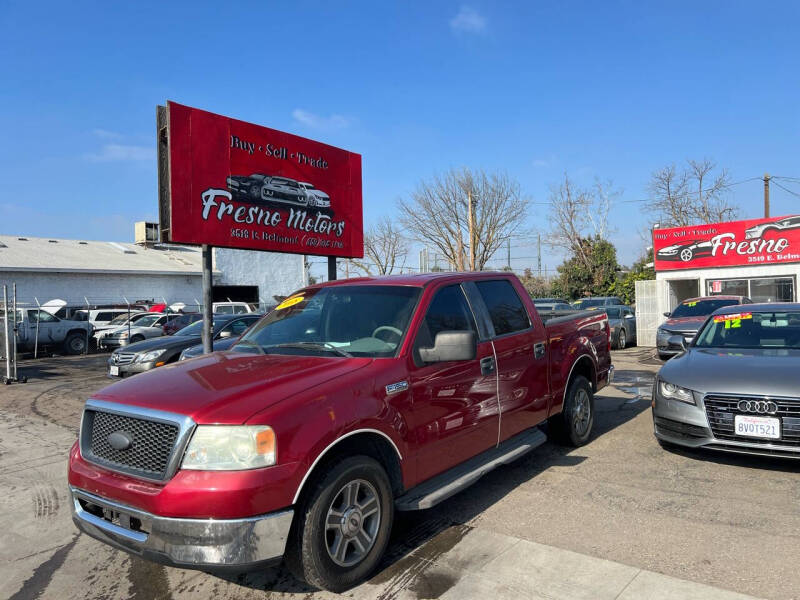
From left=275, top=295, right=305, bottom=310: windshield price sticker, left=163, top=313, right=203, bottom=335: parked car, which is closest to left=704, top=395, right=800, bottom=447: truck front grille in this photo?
left=275, top=295, right=305, bottom=310: windshield price sticker

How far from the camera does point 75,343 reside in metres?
21.0

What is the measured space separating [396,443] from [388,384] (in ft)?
1.19

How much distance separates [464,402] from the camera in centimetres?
414

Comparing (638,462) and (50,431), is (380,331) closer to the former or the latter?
(638,462)

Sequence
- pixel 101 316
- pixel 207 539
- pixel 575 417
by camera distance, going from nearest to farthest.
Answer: pixel 207 539
pixel 575 417
pixel 101 316

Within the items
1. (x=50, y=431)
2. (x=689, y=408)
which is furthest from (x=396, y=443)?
(x=50, y=431)

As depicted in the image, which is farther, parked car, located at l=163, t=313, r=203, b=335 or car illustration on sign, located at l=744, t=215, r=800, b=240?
parked car, located at l=163, t=313, r=203, b=335

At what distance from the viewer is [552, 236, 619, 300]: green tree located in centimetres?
3544

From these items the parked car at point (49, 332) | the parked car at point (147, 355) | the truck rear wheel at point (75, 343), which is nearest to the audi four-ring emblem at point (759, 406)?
the parked car at point (147, 355)

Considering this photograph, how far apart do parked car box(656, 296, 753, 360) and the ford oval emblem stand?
11.7 metres

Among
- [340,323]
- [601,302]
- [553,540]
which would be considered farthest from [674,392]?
[601,302]

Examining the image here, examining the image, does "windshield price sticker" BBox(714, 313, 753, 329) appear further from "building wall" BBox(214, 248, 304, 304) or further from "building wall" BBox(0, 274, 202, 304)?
"building wall" BBox(214, 248, 304, 304)

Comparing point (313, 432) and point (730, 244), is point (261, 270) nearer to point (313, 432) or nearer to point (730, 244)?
point (730, 244)

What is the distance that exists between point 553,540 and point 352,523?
143 centimetres
